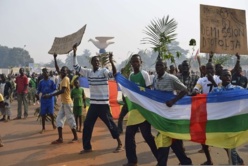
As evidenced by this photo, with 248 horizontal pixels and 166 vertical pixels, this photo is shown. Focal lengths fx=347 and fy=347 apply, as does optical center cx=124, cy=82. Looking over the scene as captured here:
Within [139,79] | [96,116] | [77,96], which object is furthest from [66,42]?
[77,96]

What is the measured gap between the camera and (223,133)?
4.96m

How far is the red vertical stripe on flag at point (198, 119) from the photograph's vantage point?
507 cm

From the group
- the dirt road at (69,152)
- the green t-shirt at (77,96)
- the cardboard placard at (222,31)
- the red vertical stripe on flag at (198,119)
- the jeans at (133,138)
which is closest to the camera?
the red vertical stripe on flag at (198,119)

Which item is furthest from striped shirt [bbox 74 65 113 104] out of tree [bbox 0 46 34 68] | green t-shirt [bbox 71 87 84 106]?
tree [bbox 0 46 34 68]

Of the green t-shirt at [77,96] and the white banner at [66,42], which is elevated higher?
the white banner at [66,42]

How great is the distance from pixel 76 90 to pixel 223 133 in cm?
532

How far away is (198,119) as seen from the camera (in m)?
5.12

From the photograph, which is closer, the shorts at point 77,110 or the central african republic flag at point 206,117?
the central african republic flag at point 206,117

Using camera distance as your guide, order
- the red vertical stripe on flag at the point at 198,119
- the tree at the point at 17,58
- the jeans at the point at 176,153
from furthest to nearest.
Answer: the tree at the point at 17,58 → the red vertical stripe on flag at the point at 198,119 → the jeans at the point at 176,153

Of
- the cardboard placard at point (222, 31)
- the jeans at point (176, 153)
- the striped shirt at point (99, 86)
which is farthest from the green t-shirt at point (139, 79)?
the cardboard placard at point (222, 31)

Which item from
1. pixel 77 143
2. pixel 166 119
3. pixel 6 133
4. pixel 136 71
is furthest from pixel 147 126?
pixel 6 133

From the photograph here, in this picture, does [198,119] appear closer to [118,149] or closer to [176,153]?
[176,153]

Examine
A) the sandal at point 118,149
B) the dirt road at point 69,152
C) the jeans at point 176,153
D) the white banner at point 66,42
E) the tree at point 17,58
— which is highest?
the tree at point 17,58

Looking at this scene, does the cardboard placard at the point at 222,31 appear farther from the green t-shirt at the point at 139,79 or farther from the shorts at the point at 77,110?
the shorts at the point at 77,110
